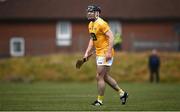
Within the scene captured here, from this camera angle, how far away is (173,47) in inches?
2110

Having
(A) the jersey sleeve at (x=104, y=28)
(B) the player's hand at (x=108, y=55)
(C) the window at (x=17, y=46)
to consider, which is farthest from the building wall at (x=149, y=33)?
(B) the player's hand at (x=108, y=55)

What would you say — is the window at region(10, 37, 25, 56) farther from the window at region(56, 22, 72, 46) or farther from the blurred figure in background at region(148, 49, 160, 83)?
the blurred figure in background at region(148, 49, 160, 83)

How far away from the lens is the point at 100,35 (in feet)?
62.5

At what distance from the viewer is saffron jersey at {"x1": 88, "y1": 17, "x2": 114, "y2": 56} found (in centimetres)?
1894

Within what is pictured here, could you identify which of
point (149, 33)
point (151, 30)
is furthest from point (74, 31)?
point (151, 30)

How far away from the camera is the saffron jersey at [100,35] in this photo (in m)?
18.9

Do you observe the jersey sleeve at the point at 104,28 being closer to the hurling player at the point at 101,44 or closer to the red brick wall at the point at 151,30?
the hurling player at the point at 101,44

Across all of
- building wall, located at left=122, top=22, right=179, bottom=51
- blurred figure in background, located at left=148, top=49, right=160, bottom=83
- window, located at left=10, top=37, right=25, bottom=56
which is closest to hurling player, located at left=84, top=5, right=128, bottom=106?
blurred figure in background, located at left=148, top=49, right=160, bottom=83

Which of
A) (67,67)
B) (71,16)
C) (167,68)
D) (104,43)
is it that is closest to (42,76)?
(67,67)

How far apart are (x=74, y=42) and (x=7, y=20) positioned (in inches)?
384

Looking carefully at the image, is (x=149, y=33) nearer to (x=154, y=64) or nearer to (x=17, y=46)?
(x=17, y=46)

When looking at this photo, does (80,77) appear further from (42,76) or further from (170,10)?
(170,10)

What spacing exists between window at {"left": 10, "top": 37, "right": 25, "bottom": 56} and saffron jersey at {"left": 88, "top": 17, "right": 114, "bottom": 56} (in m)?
40.7

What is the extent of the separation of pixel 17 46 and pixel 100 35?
1686 inches
